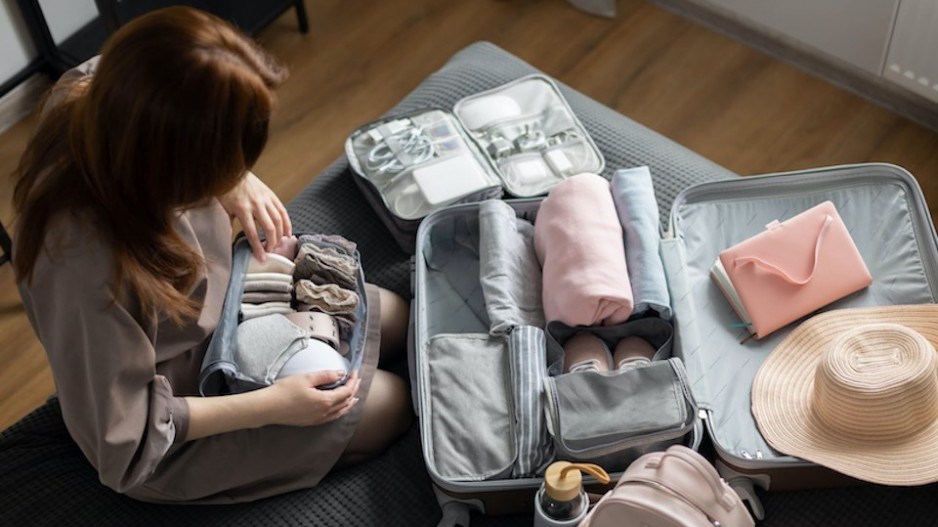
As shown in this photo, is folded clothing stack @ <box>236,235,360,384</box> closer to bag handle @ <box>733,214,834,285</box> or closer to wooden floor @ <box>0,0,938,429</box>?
bag handle @ <box>733,214,834,285</box>

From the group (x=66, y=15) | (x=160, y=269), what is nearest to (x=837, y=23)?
(x=160, y=269)

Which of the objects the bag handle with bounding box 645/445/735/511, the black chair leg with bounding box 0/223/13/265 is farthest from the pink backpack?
the black chair leg with bounding box 0/223/13/265

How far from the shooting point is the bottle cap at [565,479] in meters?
1.21

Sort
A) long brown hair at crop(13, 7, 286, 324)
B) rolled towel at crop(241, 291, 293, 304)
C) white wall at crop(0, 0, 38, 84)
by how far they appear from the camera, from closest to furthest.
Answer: long brown hair at crop(13, 7, 286, 324) < rolled towel at crop(241, 291, 293, 304) < white wall at crop(0, 0, 38, 84)

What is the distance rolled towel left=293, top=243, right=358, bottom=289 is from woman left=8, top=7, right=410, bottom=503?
0.41ft

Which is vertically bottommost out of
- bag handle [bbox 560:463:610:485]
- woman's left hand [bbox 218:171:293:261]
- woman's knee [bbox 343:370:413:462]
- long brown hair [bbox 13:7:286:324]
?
woman's knee [bbox 343:370:413:462]

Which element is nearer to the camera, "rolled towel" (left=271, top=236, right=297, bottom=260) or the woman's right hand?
the woman's right hand

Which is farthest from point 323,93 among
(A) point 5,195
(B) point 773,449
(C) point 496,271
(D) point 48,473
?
(B) point 773,449

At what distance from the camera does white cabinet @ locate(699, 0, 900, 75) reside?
204 cm

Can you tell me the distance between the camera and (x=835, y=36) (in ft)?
7.01

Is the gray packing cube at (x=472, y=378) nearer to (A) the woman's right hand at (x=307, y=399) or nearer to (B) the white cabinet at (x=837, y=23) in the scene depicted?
(A) the woman's right hand at (x=307, y=399)

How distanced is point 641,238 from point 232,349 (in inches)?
23.7

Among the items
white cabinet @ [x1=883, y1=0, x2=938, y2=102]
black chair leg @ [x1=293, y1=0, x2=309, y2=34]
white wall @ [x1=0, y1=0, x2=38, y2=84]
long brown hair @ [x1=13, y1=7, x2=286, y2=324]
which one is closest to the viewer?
long brown hair @ [x1=13, y1=7, x2=286, y2=324]

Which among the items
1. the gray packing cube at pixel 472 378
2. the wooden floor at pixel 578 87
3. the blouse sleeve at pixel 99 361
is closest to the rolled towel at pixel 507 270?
the gray packing cube at pixel 472 378
